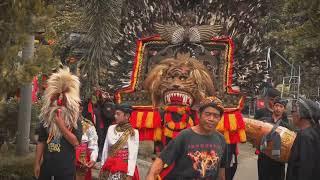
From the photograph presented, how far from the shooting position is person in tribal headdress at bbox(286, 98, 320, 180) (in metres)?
5.12

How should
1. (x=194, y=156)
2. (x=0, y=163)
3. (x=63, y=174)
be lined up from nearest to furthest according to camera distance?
(x=194, y=156), (x=63, y=174), (x=0, y=163)

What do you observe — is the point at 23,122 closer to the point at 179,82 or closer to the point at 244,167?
the point at 179,82

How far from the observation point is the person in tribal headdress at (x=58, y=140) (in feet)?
18.0

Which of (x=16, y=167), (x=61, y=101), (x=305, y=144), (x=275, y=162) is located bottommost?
(x=16, y=167)

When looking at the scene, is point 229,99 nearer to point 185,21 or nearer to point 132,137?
point 185,21

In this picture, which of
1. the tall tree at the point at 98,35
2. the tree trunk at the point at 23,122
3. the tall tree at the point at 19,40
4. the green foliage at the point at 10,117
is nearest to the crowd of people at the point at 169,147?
the tall tree at the point at 19,40

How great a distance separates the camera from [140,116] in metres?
7.73

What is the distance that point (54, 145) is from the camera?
552 centimetres

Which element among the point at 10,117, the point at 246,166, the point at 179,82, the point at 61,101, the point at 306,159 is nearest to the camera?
the point at 306,159

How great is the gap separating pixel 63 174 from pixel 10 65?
1253 mm

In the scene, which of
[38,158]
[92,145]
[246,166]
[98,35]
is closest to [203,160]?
[38,158]

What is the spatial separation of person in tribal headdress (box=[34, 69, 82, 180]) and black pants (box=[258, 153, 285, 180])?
106 inches

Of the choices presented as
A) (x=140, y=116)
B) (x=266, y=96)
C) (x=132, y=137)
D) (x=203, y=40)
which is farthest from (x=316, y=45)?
(x=132, y=137)

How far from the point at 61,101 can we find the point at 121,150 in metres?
0.98
